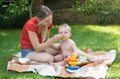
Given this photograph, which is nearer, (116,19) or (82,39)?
(82,39)

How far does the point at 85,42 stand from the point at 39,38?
2.24 metres

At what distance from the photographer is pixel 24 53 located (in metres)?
4.91

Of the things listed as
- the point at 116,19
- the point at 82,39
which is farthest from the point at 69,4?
the point at 82,39

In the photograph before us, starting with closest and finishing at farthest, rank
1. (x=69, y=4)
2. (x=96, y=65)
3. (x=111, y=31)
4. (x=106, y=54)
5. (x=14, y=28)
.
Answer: (x=96, y=65) < (x=106, y=54) < (x=111, y=31) < (x=14, y=28) < (x=69, y=4)

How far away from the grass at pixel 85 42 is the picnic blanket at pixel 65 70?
0.08m

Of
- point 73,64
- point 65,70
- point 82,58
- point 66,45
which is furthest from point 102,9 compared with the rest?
point 65,70

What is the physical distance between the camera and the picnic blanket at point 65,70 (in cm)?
421

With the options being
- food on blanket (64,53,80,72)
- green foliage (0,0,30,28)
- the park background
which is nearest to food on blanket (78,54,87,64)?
food on blanket (64,53,80,72)

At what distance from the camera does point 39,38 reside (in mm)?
4945

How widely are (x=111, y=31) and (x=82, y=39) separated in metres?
1.38

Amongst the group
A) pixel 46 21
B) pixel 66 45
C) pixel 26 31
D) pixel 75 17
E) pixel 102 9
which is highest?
pixel 46 21

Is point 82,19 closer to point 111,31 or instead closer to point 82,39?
point 111,31

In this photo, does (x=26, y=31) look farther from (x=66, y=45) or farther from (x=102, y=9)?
(x=102, y=9)

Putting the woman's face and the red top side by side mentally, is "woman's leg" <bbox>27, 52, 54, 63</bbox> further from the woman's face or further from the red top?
the woman's face
